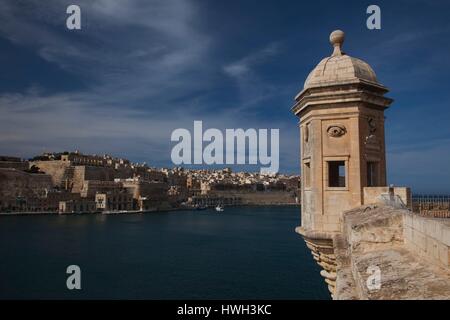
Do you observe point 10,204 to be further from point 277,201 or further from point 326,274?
point 326,274

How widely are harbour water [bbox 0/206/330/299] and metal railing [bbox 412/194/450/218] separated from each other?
483 inches

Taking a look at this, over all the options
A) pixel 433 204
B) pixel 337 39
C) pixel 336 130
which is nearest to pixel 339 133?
pixel 336 130

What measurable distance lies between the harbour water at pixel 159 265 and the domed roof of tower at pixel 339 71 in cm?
1600

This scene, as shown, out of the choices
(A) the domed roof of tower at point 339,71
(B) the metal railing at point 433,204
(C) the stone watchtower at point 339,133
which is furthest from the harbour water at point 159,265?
(A) the domed roof of tower at point 339,71

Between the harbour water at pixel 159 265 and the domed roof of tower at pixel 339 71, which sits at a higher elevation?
the domed roof of tower at pixel 339 71

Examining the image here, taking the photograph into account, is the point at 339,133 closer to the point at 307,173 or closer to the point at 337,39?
the point at 307,173

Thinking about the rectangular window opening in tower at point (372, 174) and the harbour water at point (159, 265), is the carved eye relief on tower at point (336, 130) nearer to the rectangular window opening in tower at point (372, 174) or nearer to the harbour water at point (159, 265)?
the rectangular window opening in tower at point (372, 174)

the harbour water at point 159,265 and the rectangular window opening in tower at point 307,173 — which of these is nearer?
the rectangular window opening in tower at point 307,173

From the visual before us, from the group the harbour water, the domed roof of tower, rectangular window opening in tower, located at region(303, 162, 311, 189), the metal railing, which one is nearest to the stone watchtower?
the domed roof of tower

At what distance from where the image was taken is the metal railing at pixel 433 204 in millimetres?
8562

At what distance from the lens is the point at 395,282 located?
269 cm

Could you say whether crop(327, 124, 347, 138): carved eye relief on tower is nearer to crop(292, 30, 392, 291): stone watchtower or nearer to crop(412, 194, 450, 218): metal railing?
crop(292, 30, 392, 291): stone watchtower
